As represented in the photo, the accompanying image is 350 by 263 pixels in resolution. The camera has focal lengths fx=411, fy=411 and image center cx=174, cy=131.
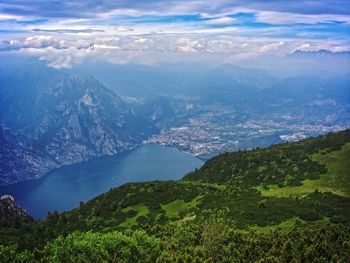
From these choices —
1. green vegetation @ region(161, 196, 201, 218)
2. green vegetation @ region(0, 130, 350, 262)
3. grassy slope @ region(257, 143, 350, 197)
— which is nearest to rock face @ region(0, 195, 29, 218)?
green vegetation @ region(0, 130, 350, 262)

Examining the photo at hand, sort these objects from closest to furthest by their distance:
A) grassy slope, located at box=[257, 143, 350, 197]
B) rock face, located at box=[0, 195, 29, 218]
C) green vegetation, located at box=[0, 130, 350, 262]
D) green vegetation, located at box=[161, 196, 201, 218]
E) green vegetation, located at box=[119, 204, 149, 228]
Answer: green vegetation, located at box=[0, 130, 350, 262]
green vegetation, located at box=[119, 204, 149, 228]
green vegetation, located at box=[161, 196, 201, 218]
grassy slope, located at box=[257, 143, 350, 197]
rock face, located at box=[0, 195, 29, 218]

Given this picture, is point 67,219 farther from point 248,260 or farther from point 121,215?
point 248,260

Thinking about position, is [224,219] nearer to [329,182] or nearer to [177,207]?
[177,207]

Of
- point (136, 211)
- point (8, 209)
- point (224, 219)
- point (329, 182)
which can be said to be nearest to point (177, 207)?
point (136, 211)

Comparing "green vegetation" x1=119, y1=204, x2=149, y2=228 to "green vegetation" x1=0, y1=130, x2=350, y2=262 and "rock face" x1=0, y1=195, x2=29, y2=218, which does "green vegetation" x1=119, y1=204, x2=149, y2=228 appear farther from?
"rock face" x1=0, y1=195, x2=29, y2=218

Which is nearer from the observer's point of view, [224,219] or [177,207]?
[224,219]

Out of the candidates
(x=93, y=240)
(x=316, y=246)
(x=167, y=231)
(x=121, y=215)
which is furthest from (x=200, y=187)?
(x=316, y=246)

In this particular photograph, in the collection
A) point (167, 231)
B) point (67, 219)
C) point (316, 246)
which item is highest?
point (316, 246)

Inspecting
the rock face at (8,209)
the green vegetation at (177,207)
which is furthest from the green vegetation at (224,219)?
the rock face at (8,209)
